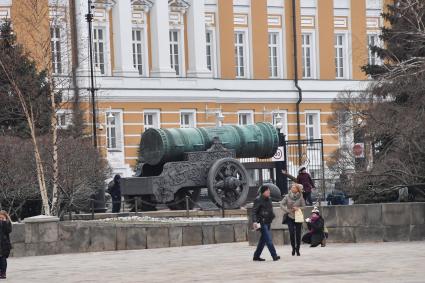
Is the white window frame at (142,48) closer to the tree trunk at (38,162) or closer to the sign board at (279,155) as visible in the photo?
the sign board at (279,155)

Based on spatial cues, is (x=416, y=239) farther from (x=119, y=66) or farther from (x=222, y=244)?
(x=119, y=66)

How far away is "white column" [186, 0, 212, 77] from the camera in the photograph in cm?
7988

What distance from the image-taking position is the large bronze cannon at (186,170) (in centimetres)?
4644

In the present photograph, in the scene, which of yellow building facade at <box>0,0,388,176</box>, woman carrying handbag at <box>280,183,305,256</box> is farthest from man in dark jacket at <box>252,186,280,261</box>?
yellow building facade at <box>0,0,388,176</box>

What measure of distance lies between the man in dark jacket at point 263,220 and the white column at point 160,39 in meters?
47.5

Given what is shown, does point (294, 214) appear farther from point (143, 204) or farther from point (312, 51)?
point (312, 51)

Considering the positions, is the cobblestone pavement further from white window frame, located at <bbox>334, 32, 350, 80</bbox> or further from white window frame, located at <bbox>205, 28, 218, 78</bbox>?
white window frame, located at <bbox>334, 32, 350, 80</bbox>

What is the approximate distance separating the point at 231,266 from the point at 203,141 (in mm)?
18457

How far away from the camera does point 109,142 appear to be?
246ft

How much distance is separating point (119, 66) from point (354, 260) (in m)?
49.2

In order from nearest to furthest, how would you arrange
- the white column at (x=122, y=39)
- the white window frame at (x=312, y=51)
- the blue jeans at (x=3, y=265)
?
the blue jeans at (x=3, y=265) < the white column at (x=122, y=39) < the white window frame at (x=312, y=51)

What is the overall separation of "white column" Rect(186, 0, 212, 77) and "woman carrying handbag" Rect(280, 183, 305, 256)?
4752cm


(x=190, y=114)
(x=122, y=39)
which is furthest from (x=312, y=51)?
(x=122, y=39)

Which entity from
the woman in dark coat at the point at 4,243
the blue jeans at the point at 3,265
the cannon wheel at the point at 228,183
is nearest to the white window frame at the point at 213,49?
the cannon wheel at the point at 228,183
